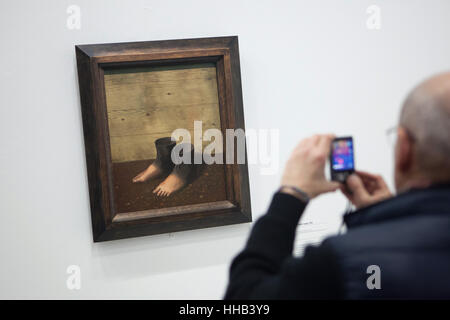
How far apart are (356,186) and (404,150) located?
244 mm

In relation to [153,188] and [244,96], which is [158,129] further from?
[244,96]

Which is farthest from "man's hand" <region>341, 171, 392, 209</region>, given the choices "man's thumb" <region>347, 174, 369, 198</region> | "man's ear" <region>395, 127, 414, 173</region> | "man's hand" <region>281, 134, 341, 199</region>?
"man's ear" <region>395, 127, 414, 173</region>

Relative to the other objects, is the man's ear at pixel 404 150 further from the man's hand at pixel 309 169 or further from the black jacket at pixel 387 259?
the man's hand at pixel 309 169

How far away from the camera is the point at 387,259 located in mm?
606

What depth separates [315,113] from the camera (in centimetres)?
174

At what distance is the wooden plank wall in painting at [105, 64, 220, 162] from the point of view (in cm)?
156

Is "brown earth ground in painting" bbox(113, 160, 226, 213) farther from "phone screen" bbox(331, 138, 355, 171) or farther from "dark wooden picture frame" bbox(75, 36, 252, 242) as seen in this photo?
"phone screen" bbox(331, 138, 355, 171)

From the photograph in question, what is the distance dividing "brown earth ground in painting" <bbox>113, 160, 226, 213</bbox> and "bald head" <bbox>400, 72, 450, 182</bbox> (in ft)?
3.35

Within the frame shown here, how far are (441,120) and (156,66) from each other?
3.83 feet

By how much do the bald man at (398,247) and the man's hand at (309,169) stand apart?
0.10 m

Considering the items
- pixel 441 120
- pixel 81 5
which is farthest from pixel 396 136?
pixel 81 5

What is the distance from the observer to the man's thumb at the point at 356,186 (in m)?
0.90

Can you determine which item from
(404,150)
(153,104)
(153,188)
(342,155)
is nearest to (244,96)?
(153,104)
